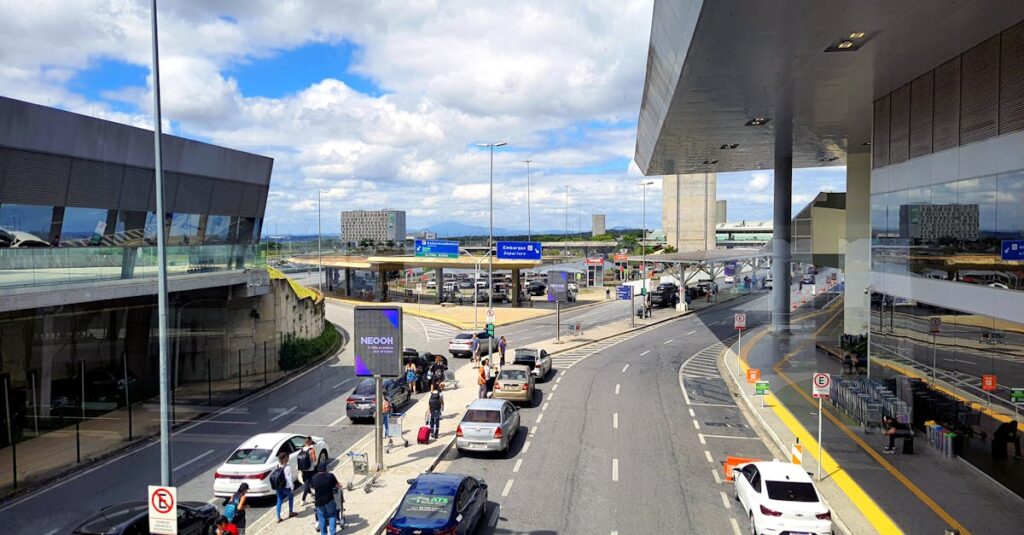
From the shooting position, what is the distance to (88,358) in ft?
86.5

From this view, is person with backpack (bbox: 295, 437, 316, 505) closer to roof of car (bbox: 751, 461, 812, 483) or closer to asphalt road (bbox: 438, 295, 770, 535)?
asphalt road (bbox: 438, 295, 770, 535)

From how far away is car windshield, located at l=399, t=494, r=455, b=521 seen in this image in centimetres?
1154

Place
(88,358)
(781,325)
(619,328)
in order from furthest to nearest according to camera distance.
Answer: (619,328)
(781,325)
(88,358)

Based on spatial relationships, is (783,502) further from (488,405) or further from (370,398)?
(370,398)

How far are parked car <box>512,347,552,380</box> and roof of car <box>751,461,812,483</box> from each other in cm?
1615

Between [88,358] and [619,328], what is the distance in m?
35.4

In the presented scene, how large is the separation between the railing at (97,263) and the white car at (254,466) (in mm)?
7882

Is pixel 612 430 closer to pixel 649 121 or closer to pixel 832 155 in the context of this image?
pixel 649 121

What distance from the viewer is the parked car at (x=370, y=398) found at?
23.0m

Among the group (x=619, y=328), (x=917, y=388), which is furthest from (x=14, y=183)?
(x=619, y=328)

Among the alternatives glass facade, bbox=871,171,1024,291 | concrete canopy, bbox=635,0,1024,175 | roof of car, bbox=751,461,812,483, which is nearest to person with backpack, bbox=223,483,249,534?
roof of car, bbox=751,461,812,483

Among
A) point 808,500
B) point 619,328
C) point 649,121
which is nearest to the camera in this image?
point 808,500

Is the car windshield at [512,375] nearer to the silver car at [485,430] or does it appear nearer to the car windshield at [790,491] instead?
the silver car at [485,430]

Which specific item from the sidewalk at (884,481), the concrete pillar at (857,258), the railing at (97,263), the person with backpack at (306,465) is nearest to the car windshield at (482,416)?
the person with backpack at (306,465)
